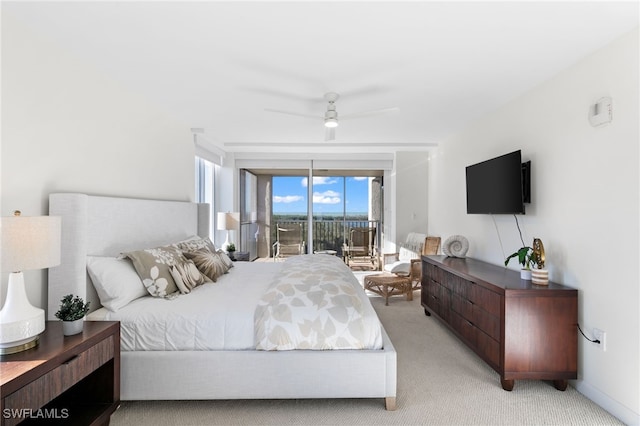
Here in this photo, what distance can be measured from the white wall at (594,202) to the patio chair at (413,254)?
5.86ft

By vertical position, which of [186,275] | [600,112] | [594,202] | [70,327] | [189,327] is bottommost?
[189,327]

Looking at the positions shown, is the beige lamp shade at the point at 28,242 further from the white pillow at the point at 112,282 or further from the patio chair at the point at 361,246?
the patio chair at the point at 361,246

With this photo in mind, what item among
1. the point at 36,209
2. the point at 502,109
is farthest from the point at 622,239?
the point at 36,209

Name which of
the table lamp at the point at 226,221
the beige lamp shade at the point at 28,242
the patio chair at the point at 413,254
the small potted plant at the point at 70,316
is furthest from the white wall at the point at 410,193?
the beige lamp shade at the point at 28,242

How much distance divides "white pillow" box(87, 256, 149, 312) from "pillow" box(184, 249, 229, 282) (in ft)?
2.14

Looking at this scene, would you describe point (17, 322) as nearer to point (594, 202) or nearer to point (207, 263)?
point (207, 263)

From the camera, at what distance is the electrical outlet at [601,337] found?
2.14 m

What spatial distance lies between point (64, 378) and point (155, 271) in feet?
3.12

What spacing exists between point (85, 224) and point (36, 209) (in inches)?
10.6

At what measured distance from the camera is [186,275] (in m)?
2.62

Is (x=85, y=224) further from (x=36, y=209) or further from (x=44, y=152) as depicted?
(x=44, y=152)

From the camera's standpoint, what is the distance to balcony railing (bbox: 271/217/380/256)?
21.9 ft

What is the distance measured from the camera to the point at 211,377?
81.5 inches

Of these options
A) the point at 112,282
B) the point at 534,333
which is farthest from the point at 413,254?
the point at 112,282
